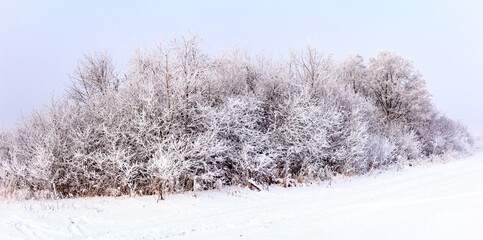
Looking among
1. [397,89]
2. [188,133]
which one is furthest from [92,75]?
[397,89]

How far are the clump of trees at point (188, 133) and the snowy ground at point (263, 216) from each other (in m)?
1.42

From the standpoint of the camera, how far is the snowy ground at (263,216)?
7.05 metres

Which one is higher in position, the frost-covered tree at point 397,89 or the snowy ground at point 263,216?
the frost-covered tree at point 397,89

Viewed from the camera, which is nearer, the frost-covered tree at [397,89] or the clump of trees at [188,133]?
the clump of trees at [188,133]

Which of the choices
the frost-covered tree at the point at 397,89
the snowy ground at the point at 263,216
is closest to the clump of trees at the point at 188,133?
the snowy ground at the point at 263,216

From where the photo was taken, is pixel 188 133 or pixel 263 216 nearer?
pixel 263 216

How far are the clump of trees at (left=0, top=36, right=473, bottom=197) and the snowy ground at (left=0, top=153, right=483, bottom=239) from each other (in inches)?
55.9

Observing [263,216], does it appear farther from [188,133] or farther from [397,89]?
[397,89]

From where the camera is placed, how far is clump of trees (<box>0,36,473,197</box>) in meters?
13.3

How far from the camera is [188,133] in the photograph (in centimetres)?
1449

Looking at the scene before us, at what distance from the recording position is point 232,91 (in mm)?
17547

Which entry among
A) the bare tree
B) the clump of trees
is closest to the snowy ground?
the clump of trees

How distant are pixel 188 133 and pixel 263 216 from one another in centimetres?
640

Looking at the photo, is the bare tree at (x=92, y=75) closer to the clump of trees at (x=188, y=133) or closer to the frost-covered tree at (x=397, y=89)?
the clump of trees at (x=188, y=133)
